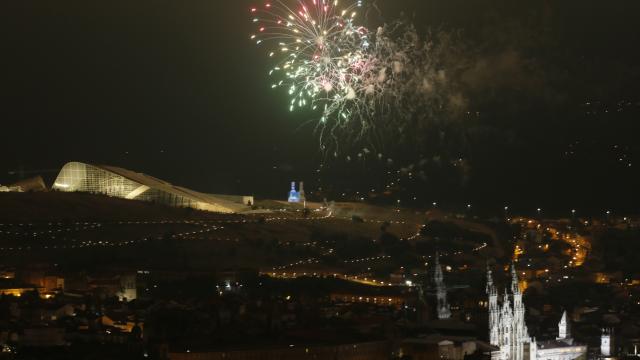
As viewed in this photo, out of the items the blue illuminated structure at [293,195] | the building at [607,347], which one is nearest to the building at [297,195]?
the blue illuminated structure at [293,195]

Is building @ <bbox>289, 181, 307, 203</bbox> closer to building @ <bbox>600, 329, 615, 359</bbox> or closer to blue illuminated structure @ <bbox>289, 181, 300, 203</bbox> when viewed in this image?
blue illuminated structure @ <bbox>289, 181, 300, 203</bbox>

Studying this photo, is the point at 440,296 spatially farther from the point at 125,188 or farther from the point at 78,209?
the point at 125,188

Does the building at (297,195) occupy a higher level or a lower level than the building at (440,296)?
higher

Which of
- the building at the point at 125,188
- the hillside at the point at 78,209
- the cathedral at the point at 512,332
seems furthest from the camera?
the building at the point at 125,188

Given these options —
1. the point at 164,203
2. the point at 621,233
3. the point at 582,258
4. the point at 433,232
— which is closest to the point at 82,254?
the point at 164,203

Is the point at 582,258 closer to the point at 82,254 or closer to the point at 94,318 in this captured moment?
the point at 82,254

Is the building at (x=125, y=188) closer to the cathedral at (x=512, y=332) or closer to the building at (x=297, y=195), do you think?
the building at (x=297, y=195)
